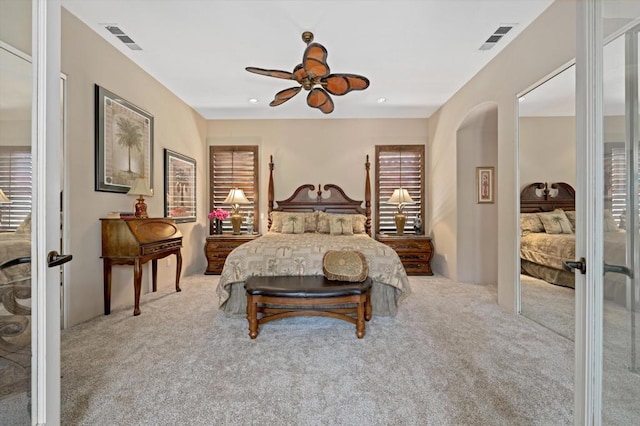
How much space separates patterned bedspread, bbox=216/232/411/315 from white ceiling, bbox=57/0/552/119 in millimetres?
2340

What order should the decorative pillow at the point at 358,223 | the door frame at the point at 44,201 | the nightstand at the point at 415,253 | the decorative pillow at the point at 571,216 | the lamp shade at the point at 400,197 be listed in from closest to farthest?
the door frame at the point at 44,201 < the decorative pillow at the point at 571,216 < the decorative pillow at the point at 358,223 < the nightstand at the point at 415,253 < the lamp shade at the point at 400,197

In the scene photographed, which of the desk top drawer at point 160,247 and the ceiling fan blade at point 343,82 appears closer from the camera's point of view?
the ceiling fan blade at point 343,82

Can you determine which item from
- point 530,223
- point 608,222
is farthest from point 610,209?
point 530,223

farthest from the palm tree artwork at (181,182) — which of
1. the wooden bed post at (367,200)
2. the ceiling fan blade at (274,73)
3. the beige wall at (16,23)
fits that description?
the beige wall at (16,23)

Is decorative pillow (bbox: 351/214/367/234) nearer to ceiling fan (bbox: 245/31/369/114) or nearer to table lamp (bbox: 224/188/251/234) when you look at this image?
table lamp (bbox: 224/188/251/234)

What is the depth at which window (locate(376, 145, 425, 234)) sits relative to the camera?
18.1ft

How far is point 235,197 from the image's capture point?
17.5 ft

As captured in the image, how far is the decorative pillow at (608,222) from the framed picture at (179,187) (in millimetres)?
4754

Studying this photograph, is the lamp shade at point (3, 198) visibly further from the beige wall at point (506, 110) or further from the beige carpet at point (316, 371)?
the beige wall at point (506, 110)

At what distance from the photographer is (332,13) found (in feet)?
8.75

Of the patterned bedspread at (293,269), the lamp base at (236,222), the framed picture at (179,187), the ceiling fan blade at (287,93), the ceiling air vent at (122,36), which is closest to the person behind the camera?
the ceiling air vent at (122,36)

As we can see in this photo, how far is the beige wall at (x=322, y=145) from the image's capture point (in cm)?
561

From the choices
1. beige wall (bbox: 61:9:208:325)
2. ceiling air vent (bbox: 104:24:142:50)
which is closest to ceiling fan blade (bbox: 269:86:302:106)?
ceiling air vent (bbox: 104:24:142:50)

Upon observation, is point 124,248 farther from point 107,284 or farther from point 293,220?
point 293,220
